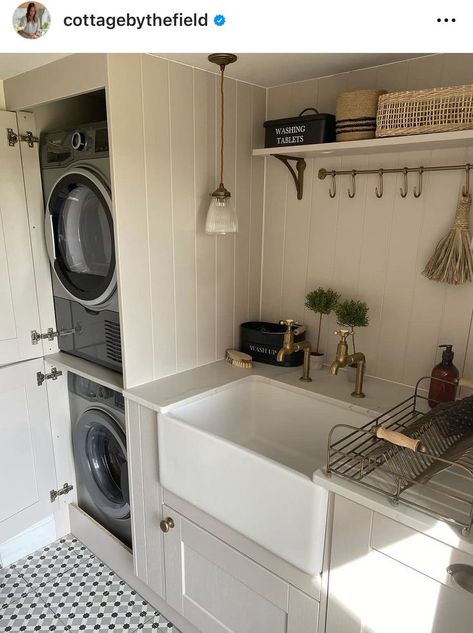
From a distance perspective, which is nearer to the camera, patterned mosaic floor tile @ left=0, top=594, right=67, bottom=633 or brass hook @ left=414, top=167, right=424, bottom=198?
brass hook @ left=414, top=167, right=424, bottom=198

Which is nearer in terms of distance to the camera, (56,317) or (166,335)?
(166,335)

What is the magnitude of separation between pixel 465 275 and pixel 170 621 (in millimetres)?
1736

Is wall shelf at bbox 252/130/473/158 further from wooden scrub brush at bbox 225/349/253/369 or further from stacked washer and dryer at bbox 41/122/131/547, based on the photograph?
wooden scrub brush at bbox 225/349/253/369

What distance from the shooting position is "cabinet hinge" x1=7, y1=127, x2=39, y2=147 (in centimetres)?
188

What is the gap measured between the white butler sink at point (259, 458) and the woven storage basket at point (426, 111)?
3.00 ft

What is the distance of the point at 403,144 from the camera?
1.44m

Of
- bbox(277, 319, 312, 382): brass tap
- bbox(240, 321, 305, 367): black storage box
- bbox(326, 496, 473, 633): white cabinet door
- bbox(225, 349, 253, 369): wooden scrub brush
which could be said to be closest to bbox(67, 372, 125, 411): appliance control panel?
bbox(225, 349, 253, 369): wooden scrub brush

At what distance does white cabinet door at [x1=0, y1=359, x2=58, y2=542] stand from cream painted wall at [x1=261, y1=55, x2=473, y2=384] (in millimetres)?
1177

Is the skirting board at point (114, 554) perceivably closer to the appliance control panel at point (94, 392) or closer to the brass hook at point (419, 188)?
the appliance control panel at point (94, 392)

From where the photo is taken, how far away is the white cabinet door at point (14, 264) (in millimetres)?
1891
